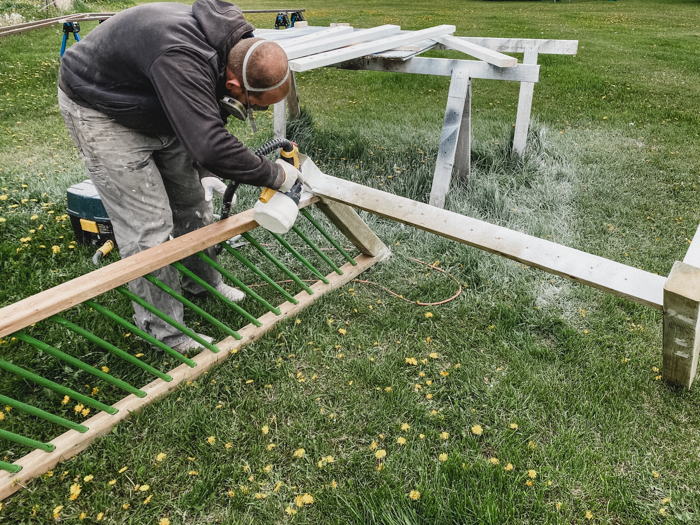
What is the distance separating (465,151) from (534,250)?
2.59 m

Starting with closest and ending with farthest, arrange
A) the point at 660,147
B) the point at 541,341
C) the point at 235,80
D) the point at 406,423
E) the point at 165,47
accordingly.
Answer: the point at 165,47
the point at 235,80
the point at 406,423
the point at 541,341
the point at 660,147

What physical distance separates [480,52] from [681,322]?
2884 millimetres

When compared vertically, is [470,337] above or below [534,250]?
below

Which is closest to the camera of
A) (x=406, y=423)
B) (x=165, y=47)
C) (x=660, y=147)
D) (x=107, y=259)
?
(x=165, y=47)

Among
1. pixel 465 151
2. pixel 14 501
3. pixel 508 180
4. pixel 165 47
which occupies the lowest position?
pixel 14 501

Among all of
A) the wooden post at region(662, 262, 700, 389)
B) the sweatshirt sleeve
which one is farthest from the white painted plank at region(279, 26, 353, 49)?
the wooden post at region(662, 262, 700, 389)

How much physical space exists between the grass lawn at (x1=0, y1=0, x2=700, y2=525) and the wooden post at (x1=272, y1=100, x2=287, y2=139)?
2.82 ft

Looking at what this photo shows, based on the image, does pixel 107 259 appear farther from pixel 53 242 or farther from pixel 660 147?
pixel 660 147

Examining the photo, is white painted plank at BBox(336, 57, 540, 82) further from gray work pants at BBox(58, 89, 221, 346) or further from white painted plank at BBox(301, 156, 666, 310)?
gray work pants at BBox(58, 89, 221, 346)

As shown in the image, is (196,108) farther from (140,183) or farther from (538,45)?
(538,45)

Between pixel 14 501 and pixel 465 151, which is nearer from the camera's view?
pixel 14 501

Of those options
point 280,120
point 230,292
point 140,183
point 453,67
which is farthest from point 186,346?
point 280,120

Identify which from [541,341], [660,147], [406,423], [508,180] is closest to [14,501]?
[406,423]

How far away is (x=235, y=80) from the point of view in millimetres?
2109
